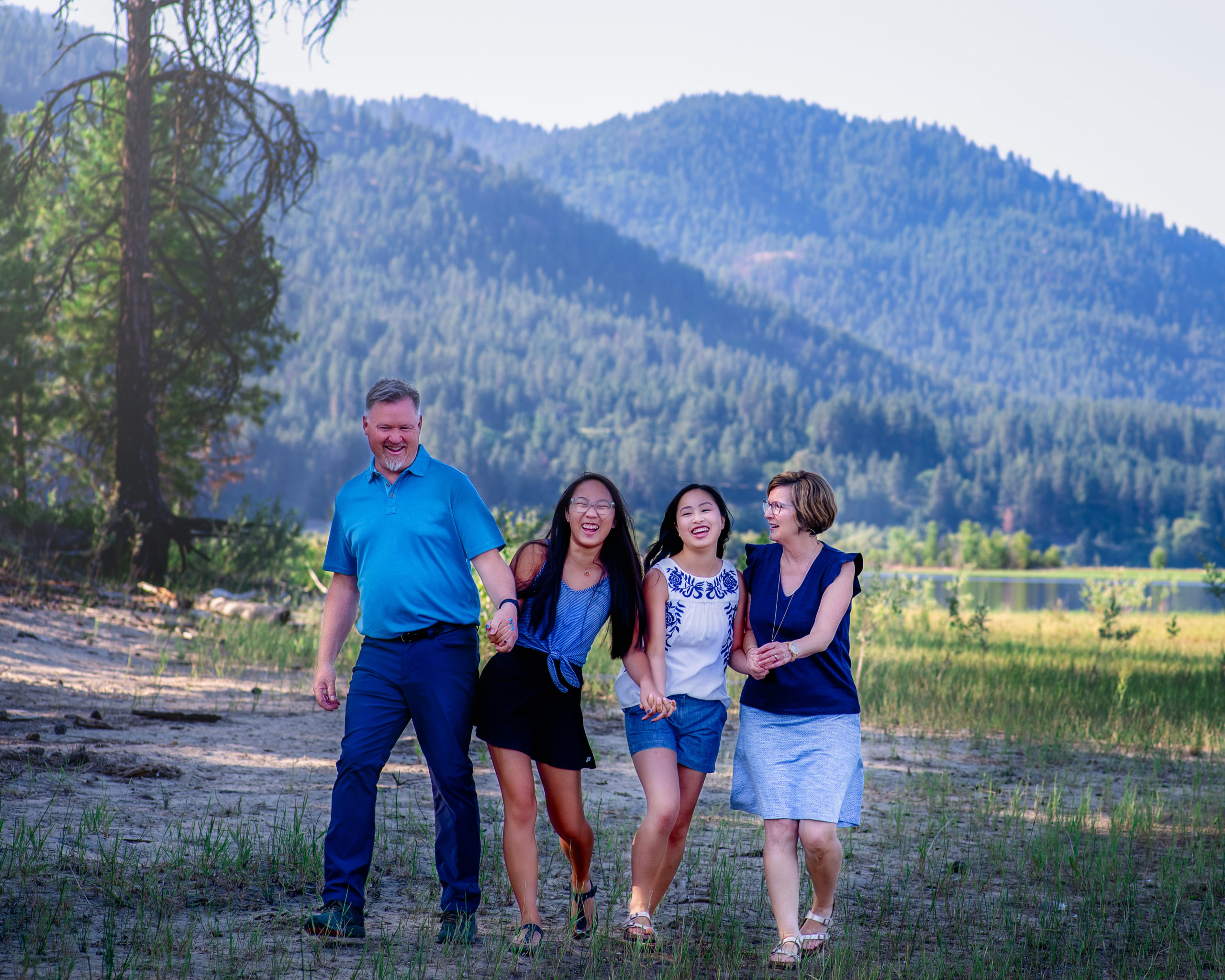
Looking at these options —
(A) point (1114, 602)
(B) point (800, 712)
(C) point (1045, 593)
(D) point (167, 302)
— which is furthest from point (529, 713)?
(C) point (1045, 593)

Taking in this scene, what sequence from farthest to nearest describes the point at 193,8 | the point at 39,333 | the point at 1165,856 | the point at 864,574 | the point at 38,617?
1. the point at 39,333
2. the point at 864,574
3. the point at 193,8
4. the point at 38,617
5. the point at 1165,856

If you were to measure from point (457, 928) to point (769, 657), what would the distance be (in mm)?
1485

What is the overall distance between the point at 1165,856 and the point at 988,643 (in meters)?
12.4

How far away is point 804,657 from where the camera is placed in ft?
13.5

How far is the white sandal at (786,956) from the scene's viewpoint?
3.97 m

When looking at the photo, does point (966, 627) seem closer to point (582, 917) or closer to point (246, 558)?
point (246, 558)

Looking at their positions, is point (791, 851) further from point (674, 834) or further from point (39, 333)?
point (39, 333)

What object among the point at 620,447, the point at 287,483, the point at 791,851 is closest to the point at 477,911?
the point at 791,851

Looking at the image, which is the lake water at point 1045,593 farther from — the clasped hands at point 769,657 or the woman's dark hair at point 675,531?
the clasped hands at point 769,657

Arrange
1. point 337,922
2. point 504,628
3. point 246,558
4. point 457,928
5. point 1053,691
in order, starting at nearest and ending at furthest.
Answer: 1. point 504,628
2. point 337,922
3. point 457,928
4. point 1053,691
5. point 246,558

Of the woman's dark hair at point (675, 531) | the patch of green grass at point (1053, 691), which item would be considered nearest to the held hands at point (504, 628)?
the woman's dark hair at point (675, 531)

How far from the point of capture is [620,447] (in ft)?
493

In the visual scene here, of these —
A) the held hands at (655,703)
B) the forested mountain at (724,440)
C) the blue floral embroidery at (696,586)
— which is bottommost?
the held hands at (655,703)

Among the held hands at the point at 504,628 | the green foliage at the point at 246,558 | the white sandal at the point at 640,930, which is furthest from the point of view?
the green foliage at the point at 246,558
